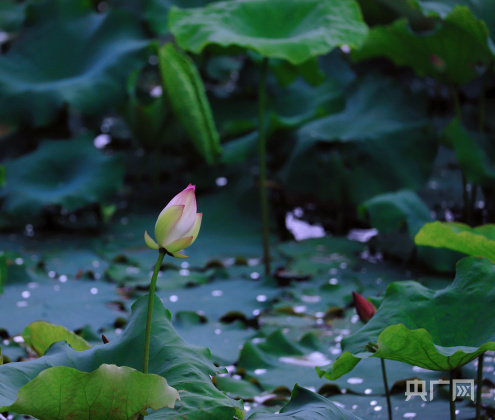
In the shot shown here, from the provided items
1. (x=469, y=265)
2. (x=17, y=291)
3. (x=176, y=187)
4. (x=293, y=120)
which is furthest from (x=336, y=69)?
(x=469, y=265)

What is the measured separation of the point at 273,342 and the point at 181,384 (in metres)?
0.75

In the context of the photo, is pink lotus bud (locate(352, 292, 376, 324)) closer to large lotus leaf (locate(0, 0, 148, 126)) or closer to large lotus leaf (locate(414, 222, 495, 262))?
large lotus leaf (locate(414, 222, 495, 262))

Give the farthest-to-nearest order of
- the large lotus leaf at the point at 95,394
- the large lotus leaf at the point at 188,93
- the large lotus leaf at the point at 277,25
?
1. the large lotus leaf at the point at 188,93
2. the large lotus leaf at the point at 277,25
3. the large lotus leaf at the point at 95,394

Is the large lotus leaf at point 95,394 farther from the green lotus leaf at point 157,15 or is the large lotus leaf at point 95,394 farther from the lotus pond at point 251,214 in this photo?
the green lotus leaf at point 157,15

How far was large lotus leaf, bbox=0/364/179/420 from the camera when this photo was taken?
2.36 ft

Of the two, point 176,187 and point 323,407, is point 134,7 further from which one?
point 323,407

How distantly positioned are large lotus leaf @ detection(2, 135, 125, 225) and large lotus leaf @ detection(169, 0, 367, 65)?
84 cm

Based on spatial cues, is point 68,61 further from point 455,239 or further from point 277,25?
point 455,239

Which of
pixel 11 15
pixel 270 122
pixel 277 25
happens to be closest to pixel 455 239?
pixel 277 25

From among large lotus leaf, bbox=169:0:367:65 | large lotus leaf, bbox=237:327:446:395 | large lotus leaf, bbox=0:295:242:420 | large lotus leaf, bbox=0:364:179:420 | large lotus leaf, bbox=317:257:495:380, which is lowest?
large lotus leaf, bbox=237:327:446:395

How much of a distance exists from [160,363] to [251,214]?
199 cm

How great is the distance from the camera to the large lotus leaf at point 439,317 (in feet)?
3.05

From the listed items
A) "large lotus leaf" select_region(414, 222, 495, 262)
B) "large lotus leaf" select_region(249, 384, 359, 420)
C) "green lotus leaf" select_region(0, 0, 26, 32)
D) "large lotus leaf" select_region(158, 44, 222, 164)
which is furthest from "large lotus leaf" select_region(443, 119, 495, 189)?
"green lotus leaf" select_region(0, 0, 26, 32)

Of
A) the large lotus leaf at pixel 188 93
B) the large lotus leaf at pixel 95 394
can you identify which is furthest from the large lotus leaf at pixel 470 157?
the large lotus leaf at pixel 95 394
